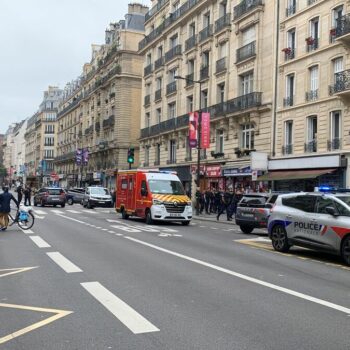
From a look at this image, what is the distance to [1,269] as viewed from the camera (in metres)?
9.52

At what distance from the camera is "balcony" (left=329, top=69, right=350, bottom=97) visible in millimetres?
25597

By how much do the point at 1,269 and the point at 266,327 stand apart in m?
5.69

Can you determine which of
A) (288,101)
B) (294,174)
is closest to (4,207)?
(294,174)

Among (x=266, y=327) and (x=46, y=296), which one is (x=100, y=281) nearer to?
(x=46, y=296)

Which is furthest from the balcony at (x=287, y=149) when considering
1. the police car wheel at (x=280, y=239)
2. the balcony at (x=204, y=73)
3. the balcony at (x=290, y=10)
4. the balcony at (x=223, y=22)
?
the police car wheel at (x=280, y=239)

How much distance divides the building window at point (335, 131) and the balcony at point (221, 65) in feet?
42.3

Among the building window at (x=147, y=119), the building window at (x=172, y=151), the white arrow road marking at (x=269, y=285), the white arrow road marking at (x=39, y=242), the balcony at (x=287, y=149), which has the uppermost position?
the building window at (x=147, y=119)

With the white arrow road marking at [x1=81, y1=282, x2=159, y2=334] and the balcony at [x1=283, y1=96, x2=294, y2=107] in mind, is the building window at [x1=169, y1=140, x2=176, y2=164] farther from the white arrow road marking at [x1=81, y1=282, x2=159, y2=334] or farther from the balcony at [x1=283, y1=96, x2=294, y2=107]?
the white arrow road marking at [x1=81, y1=282, x2=159, y2=334]

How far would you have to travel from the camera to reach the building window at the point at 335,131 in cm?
2694

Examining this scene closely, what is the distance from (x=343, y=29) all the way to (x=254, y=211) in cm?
1258

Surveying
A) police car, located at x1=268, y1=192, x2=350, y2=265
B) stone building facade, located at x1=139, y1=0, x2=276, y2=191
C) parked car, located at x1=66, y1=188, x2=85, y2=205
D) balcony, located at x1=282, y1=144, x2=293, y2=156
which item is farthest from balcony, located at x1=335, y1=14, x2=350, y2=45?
parked car, located at x1=66, y1=188, x2=85, y2=205

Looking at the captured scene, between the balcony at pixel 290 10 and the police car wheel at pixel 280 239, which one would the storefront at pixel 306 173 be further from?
the police car wheel at pixel 280 239

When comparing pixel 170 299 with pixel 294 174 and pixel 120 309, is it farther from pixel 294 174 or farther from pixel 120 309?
pixel 294 174

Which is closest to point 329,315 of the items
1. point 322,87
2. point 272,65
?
point 322,87
